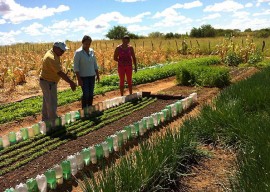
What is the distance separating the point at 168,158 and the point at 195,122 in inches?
54.0

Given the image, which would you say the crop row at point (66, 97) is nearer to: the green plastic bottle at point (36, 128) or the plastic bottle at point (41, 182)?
the green plastic bottle at point (36, 128)

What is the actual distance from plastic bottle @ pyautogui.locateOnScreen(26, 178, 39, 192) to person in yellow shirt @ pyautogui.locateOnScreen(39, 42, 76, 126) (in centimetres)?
257

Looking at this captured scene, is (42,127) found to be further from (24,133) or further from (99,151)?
(99,151)

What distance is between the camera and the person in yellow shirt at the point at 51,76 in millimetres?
6246

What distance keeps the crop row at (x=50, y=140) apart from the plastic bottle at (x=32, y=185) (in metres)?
1.02

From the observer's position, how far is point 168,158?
4.29 metres

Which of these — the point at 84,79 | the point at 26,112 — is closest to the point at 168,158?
the point at 84,79

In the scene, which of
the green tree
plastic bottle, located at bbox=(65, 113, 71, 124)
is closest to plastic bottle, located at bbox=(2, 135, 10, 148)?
plastic bottle, located at bbox=(65, 113, 71, 124)

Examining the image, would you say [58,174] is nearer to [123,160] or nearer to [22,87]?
[123,160]

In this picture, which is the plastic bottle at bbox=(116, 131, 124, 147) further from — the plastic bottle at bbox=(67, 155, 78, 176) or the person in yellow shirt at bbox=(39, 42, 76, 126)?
the person in yellow shirt at bbox=(39, 42, 76, 126)

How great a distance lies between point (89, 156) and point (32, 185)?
43.2 inches

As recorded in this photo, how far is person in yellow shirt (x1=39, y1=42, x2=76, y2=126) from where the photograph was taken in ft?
20.5

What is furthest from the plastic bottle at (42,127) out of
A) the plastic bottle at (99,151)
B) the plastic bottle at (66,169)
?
the plastic bottle at (66,169)

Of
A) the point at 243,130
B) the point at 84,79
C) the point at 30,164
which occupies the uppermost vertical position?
the point at 84,79
